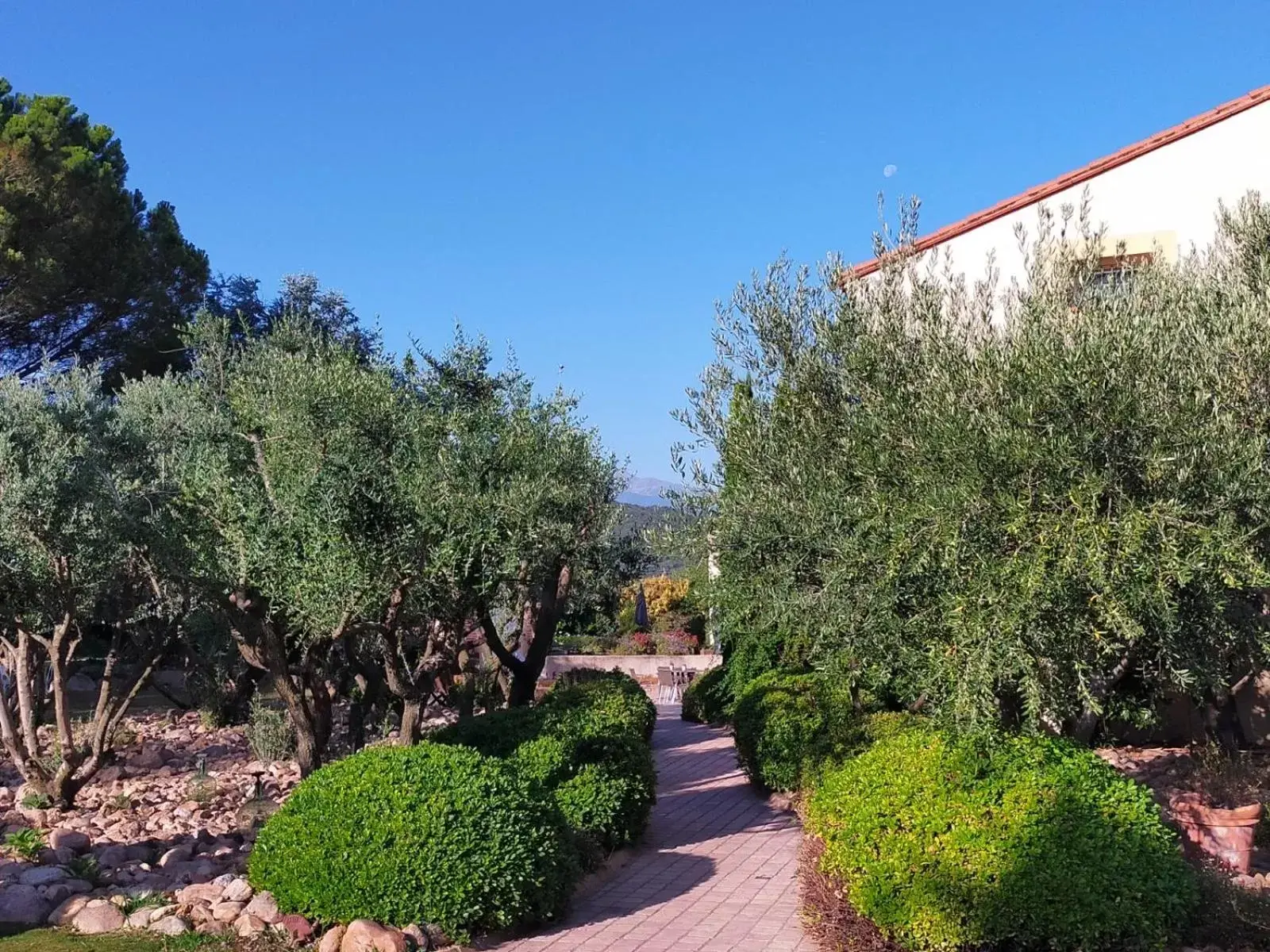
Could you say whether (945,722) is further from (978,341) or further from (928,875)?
(978,341)

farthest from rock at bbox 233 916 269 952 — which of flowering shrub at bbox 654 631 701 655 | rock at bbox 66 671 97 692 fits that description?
flowering shrub at bbox 654 631 701 655

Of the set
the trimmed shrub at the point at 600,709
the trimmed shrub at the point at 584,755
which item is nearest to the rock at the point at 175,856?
the trimmed shrub at the point at 584,755

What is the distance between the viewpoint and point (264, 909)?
660cm

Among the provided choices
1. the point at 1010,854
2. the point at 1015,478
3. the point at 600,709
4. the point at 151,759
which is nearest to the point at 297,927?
the point at 600,709

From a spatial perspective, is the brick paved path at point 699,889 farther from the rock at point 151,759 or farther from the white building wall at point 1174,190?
the rock at point 151,759

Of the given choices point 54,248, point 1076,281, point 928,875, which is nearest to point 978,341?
point 1076,281

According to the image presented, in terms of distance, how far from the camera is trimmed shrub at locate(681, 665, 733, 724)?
59.5ft

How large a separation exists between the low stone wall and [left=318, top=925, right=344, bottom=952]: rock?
19.1 meters

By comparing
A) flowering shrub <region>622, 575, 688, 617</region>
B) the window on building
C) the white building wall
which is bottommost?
flowering shrub <region>622, 575, 688, 617</region>

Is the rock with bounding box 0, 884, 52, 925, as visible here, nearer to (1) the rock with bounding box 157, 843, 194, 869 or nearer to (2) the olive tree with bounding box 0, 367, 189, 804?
(1) the rock with bounding box 157, 843, 194, 869

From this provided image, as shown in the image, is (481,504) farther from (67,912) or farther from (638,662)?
(638,662)

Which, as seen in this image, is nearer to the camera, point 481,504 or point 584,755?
point 481,504

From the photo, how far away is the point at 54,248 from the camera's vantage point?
21.2 m

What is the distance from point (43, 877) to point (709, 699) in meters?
12.3
